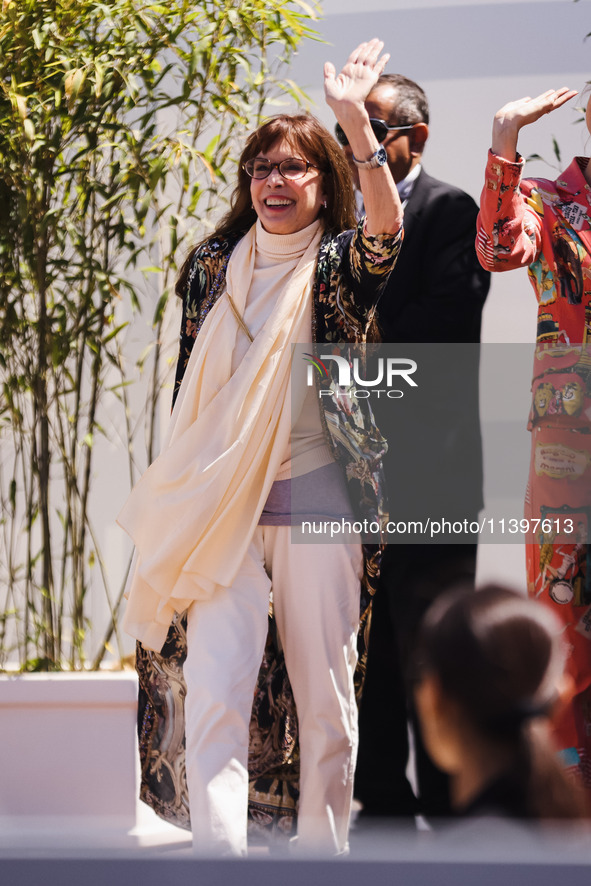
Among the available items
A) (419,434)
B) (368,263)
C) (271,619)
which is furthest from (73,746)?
(368,263)

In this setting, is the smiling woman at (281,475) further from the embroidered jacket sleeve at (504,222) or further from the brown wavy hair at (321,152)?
the embroidered jacket sleeve at (504,222)

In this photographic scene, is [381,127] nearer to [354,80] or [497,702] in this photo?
[354,80]

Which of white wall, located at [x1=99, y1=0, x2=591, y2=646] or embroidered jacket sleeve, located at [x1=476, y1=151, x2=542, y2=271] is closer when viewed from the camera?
embroidered jacket sleeve, located at [x1=476, y1=151, x2=542, y2=271]

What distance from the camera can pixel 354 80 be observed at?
81.2 inches

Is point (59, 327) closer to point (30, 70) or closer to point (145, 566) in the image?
point (30, 70)

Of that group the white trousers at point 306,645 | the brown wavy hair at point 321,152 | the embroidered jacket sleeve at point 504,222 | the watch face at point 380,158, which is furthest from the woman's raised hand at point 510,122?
the white trousers at point 306,645

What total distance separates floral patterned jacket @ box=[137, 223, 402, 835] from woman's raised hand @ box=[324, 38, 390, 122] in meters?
0.23

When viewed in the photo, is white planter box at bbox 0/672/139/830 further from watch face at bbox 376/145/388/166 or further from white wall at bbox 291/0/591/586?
watch face at bbox 376/145/388/166

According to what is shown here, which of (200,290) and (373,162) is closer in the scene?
(373,162)

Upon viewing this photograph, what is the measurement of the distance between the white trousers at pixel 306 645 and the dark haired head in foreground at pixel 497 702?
880 millimetres

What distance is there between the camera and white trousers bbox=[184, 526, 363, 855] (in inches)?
80.4

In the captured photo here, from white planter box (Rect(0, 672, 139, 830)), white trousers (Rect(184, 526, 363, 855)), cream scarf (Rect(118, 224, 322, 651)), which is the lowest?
white planter box (Rect(0, 672, 139, 830))

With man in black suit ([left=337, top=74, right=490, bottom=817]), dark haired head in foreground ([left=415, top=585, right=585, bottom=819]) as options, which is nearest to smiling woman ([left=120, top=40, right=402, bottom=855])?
man in black suit ([left=337, top=74, right=490, bottom=817])

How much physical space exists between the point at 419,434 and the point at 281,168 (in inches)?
27.7
